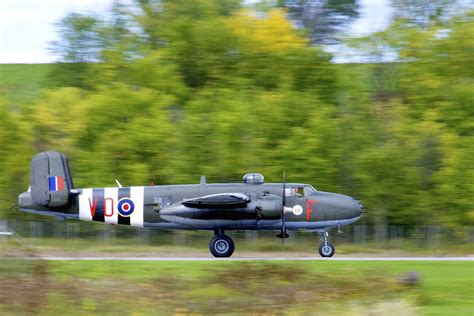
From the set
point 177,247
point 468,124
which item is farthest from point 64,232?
point 468,124

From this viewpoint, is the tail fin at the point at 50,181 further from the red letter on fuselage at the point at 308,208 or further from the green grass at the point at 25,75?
the green grass at the point at 25,75

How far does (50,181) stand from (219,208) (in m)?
7.57

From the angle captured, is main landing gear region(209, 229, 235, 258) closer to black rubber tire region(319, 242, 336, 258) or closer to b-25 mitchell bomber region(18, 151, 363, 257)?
b-25 mitchell bomber region(18, 151, 363, 257)

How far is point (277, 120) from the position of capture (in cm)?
5538

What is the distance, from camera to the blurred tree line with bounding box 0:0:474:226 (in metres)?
53.0

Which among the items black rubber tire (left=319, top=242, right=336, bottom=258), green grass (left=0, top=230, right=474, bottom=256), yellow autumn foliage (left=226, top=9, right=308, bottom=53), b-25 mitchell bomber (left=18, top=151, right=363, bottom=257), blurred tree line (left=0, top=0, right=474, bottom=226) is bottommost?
green grass (left=0, top=230, right=474, bottom=256)

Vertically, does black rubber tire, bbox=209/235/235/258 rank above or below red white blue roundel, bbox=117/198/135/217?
below

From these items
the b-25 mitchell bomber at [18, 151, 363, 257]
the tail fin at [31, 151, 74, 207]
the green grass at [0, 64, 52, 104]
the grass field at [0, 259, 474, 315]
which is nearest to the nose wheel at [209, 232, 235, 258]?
the b-25 mitchell bomber at [18, 151, 363, 257]

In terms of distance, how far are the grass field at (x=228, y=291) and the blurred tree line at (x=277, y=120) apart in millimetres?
22543

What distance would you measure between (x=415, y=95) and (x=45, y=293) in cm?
4114

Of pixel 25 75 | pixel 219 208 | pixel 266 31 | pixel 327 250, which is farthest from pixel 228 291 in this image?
pixel 25 75

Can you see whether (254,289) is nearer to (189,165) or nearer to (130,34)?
(189,165)

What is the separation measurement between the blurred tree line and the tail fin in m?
11.9

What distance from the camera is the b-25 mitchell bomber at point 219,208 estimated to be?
38.5 meters
